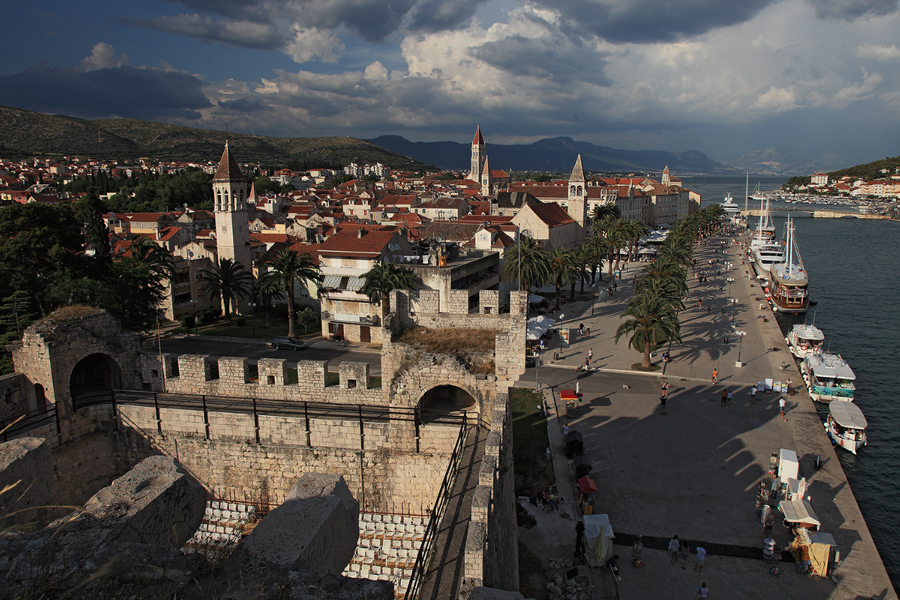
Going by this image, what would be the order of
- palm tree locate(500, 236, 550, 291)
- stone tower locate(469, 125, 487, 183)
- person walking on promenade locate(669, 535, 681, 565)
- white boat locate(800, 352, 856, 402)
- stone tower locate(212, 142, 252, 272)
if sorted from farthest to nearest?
stone tower locate(469, 125, 487, 183), stone tower locate(212, 142, 252, 272), palm tree locate(500, 236, 550, 291), white boat locate(800, 352, 856, 402), person walking on promenade locate(669, 535, 681, 565)

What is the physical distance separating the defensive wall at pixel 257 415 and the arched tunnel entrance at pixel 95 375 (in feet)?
0.21

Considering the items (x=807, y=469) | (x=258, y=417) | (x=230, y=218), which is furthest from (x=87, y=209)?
(x=807, y=469)

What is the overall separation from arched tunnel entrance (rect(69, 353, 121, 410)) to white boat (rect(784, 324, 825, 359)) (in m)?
40.3

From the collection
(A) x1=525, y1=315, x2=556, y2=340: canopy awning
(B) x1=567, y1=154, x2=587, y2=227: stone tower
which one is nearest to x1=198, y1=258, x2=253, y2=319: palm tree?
(A) x1=525, y1=315, x2=556, y2=340: canopy awning

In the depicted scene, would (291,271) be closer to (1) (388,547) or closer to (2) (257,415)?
(2) (257,415)

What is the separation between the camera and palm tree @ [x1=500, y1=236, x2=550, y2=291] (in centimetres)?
4750

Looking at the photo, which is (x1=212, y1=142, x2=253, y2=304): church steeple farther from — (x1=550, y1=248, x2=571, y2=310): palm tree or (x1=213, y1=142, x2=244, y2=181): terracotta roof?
(x1=550, y1=248, x2=571, y2=310): palm tree

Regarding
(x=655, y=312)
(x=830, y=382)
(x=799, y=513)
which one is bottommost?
(x=799, y=513)

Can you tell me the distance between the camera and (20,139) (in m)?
196

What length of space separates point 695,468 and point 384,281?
22.0 metres

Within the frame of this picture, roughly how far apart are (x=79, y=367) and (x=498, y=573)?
41.5 ft

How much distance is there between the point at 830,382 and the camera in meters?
31.8

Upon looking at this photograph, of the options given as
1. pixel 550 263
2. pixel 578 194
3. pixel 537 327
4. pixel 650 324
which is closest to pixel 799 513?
pixel 650 324

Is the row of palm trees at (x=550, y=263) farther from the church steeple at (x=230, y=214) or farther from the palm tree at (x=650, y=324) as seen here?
the church steeple at (x=230, y=214)
